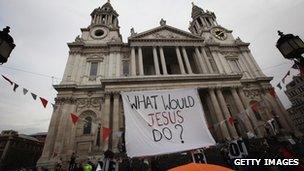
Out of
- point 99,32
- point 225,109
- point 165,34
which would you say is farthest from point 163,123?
point 99,32

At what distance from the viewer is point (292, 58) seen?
5535 millimetres

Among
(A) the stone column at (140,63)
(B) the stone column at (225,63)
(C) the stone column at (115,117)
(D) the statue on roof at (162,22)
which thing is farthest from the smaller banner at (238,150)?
(D) the statue on roof at (162,22)

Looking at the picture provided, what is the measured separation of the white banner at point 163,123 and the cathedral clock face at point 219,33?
30.1 m

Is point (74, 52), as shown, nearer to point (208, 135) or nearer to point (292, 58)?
point (208, 135)

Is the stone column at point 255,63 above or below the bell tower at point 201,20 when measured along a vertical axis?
below

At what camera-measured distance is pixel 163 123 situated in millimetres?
7012

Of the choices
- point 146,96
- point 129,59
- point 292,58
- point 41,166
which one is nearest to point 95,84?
point 129,59

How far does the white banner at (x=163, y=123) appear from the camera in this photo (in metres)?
6.39

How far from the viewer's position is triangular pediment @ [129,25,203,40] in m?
29.2

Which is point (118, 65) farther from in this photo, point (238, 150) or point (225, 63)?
point (238, 150)

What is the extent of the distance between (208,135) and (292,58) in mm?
3526

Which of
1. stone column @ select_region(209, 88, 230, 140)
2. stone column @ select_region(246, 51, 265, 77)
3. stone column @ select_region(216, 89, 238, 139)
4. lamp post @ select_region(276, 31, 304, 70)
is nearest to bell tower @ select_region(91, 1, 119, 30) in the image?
stone column @ select_region(209, 88, 230, 140)

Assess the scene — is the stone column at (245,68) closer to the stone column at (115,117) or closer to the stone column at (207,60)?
the stone column at (207,60)

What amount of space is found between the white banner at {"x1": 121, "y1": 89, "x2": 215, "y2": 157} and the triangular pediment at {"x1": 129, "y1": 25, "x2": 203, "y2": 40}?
22.3 metres
